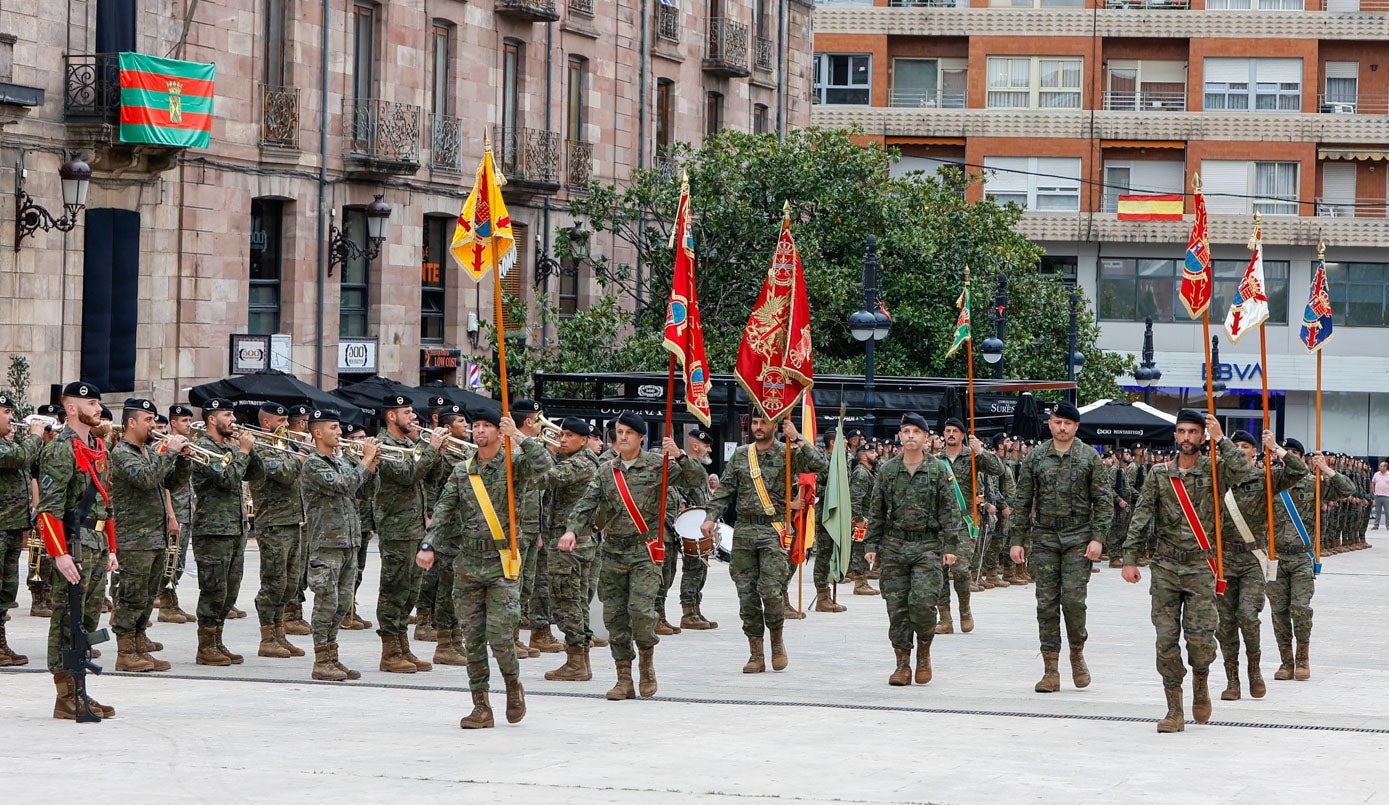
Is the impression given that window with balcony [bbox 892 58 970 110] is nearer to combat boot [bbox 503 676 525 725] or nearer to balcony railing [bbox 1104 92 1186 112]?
balcony railing [bbox 1104 92 1186 112]

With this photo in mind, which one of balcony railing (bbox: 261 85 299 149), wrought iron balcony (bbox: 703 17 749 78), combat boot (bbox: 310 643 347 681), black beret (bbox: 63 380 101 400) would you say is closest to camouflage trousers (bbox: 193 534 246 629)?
combat boot (bbox: 310 643 347 681)

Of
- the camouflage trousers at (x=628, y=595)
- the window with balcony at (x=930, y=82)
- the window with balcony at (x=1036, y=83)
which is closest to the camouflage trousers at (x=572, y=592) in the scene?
the camouflage trousers at (x=628, y=595)

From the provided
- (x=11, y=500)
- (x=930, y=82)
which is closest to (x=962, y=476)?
(x=11, y=500)

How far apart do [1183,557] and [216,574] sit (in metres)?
7.22

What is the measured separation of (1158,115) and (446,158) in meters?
29.3

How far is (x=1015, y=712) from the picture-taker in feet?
42.9

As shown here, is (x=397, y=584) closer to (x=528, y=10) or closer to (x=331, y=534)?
(x=331, y=534)

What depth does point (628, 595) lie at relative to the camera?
44.5 ft

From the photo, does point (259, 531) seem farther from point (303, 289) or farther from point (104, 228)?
point (303, 289)

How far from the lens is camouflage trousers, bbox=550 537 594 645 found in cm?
1473

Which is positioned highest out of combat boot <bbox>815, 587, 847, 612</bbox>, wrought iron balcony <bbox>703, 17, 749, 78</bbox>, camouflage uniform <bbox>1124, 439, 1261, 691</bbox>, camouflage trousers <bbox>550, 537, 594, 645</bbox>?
wrought iron balcony <bbox>703, 17, 749, 78</bbox>

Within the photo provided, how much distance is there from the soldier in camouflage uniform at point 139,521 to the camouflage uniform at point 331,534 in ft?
3.28

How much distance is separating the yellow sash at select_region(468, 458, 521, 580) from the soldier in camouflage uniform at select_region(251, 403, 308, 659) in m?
2.86

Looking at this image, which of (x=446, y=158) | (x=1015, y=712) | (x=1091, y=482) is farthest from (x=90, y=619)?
(x=446, y=158)
